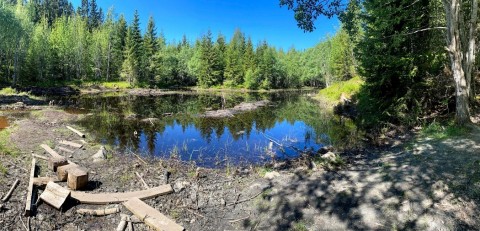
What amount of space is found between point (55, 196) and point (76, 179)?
0.97 meters

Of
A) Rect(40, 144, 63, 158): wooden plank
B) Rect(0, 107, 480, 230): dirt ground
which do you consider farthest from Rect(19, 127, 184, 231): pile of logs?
Rect(40, 144, 63, 158): wooden plank

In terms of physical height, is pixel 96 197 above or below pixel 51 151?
below

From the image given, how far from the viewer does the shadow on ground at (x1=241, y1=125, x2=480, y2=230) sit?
19.1 feet

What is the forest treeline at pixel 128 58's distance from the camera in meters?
53.5

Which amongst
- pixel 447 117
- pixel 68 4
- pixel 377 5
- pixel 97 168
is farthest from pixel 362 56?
pixel 68 4

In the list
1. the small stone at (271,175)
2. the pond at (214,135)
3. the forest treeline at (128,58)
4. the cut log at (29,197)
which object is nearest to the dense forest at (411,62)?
the pond at (214,135)

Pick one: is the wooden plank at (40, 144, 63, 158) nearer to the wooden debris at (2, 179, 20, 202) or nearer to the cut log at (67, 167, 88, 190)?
the wooden debris at (2, 179, 20, 202)

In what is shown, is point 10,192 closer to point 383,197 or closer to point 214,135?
point 383,197

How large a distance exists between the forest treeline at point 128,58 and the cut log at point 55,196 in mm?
46817

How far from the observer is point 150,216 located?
6.49 metres

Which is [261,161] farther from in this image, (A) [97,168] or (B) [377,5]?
(B) [377,5]

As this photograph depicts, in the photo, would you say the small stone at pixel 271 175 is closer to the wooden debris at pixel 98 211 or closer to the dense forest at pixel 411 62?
the wooden debris at pixel 98 211

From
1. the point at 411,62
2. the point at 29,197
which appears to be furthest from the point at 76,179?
the point at 411,62

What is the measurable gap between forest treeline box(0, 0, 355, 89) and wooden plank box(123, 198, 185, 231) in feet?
158
